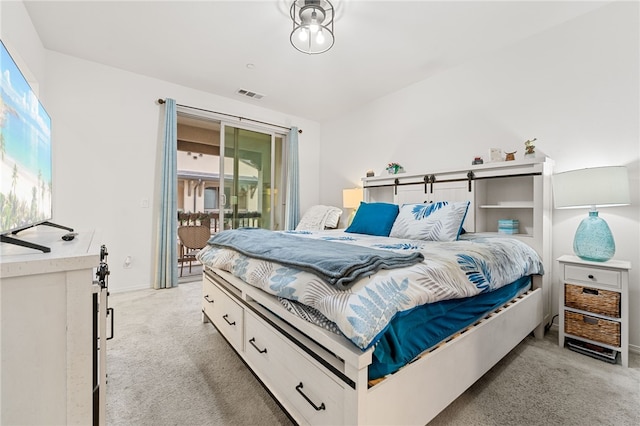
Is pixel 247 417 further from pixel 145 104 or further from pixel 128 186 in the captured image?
pixel 145 104

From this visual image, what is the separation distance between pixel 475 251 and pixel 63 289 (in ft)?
5.97

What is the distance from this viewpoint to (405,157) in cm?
353

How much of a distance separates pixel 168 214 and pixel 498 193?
371 cm

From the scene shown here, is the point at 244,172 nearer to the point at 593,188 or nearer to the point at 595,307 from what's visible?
the point at 593,188

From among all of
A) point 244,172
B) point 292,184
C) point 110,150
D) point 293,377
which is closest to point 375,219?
point 293,377

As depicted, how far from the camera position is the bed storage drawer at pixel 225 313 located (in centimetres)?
157

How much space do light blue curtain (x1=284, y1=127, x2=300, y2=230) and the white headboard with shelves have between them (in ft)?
5.92

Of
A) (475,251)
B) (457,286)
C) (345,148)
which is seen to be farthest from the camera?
(345,148)

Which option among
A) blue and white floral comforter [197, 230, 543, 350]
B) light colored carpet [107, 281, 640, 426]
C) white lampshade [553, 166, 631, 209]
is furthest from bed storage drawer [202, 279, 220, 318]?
white lampshade [553, 166, 631, 209]

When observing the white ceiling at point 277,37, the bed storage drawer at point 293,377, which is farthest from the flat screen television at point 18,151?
the white ceiling at point 277,37

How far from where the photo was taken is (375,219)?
2.68 m

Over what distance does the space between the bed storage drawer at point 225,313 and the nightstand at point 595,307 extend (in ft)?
7.42

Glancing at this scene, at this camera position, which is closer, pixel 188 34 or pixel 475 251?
pixel 475 251

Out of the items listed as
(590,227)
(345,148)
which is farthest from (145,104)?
(590,227)
